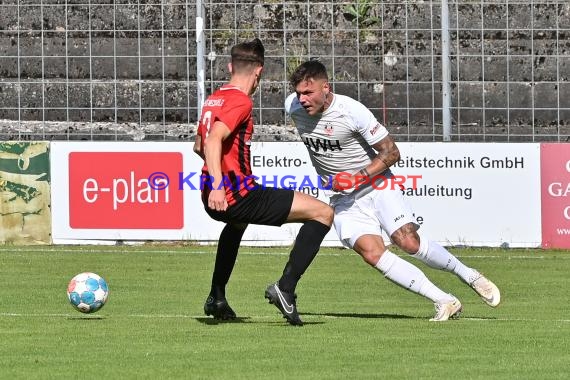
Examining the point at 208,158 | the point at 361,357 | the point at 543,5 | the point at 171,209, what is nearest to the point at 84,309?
the point at 208,158

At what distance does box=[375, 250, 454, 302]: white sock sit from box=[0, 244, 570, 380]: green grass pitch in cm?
22

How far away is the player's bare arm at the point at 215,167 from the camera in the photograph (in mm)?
8719

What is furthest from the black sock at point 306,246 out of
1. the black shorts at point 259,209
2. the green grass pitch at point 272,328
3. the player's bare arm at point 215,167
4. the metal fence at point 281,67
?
the metal fence at point 281,67

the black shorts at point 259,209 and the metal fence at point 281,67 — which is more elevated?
the metal fence at point 281,67

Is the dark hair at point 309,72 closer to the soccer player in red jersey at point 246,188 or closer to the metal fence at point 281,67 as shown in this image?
the soccer player in red jersey at point 246,188

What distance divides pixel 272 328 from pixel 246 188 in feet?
2.99

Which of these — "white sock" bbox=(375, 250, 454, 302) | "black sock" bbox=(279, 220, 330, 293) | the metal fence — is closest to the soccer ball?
"black sock" bbox=(279, 220, 330, 293)

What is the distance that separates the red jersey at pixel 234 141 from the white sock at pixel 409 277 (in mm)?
1316

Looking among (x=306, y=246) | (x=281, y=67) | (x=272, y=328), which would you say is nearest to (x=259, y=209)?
(x=306, y=246)

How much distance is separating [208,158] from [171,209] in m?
8.87

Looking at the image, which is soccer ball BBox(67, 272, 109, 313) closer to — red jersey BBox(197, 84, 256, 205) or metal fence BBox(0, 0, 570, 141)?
red jersey BBox(197, 84, 256, 205)

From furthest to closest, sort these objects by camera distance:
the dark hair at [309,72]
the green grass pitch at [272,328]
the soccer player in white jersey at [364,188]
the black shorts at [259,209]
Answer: the soccer player in white jersey at [364,188] < the dark hair at [309,72] < the black shorts at [259,209] < the green grass pitch at [272,328]

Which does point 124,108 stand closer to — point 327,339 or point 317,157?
point 317,157

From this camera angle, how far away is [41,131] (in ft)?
60.1
